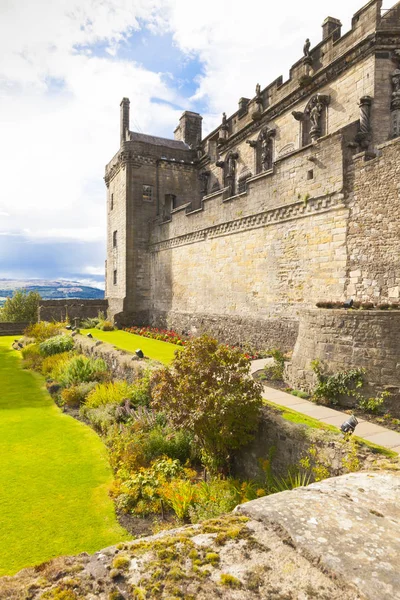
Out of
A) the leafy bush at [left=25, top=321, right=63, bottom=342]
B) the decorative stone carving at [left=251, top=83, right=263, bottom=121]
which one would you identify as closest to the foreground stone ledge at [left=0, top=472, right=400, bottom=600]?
the leafy bush at [left=25, top=321, right=63, bottom=342]

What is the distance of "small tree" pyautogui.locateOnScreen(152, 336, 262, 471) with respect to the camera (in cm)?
661

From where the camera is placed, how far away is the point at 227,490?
5.93m

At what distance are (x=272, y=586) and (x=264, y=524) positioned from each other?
1.85ft

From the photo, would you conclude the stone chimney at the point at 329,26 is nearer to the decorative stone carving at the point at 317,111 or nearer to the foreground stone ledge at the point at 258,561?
the decorative stone carving at the point at 317,111

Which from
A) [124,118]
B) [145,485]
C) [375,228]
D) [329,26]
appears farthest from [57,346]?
[124,118]

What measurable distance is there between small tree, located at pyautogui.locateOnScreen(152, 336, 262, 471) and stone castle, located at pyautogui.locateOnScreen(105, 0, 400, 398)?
453 cm

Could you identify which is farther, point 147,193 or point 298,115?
point 147,193

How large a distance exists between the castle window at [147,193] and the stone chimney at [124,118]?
15.8ft

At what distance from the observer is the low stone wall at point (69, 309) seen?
29.6 m

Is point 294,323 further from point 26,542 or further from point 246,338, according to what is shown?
point 26,542

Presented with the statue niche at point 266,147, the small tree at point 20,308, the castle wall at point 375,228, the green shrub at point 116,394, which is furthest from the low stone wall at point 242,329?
the small tree at point 20,308

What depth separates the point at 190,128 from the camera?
108 feet

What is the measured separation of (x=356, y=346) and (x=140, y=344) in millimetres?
13503

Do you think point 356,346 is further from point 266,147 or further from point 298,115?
point 266,147
